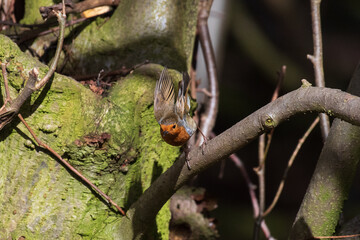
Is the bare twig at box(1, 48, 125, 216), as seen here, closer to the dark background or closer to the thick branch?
the thick branch

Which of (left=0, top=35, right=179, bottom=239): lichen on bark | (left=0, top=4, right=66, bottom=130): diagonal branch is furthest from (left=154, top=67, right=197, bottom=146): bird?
(left=0, top=4, right=66, bottom=130): diagonal branch

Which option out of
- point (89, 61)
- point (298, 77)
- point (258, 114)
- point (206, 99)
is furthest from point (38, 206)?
point (298, 77)

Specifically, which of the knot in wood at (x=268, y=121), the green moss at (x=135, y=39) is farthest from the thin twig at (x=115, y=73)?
the knot in wood at (x=268, y=121)

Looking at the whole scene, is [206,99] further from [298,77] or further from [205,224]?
[298,77]

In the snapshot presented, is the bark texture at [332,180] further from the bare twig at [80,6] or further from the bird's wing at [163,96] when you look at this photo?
the bare twig at [80,6]

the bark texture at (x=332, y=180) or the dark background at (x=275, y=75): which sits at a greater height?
the bark texture at (x=332, y=180)

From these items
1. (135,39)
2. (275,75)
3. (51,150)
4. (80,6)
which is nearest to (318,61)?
(135,39)

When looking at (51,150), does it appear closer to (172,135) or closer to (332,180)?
(172,135)
